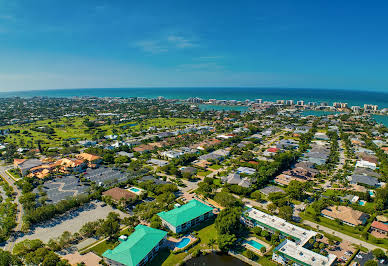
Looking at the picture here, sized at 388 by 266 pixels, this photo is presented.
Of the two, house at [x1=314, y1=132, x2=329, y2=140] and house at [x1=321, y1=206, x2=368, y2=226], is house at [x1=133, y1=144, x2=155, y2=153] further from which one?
house at [x1=314, y1=132, x2=329, y2=140]

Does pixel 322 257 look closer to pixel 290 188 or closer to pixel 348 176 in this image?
pixel 290 188

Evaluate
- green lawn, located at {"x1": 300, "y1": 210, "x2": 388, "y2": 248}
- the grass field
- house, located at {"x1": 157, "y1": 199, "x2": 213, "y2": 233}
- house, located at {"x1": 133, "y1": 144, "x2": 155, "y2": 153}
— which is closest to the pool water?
house, located at {"x1": 157, "y1": 199, "x2": 213, "y2": 233}

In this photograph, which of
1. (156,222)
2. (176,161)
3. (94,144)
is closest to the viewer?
(156,222)

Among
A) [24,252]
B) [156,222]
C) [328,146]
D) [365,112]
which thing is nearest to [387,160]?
[328,146]

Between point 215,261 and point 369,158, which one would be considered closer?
point 215,261

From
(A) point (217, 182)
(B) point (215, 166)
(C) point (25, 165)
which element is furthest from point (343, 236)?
(C) point (25, 165)

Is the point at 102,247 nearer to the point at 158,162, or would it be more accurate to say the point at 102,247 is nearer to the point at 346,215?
the point at 158,162
